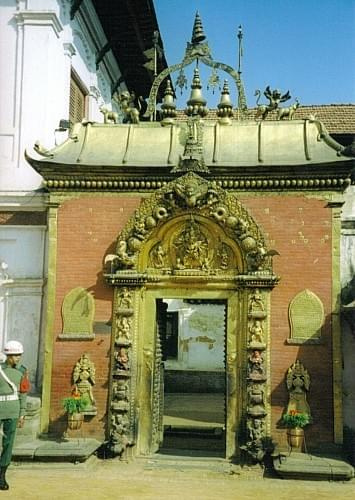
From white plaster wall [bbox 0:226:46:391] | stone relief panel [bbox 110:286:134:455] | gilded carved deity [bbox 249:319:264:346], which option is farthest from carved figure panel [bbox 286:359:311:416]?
white plaster wall [bbox 0:226:46:391]

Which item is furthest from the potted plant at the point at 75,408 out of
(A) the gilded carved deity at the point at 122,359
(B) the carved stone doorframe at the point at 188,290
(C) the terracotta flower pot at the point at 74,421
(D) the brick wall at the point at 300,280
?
(D) the brick wall at the point at 300,280

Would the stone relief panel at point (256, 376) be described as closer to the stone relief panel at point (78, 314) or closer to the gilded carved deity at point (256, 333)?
the gilded carved deity at point (256, 333)

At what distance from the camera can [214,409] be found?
67.5 ft

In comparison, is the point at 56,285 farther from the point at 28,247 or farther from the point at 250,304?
the point at 250,304

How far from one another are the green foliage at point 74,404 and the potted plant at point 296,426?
11.1 feet

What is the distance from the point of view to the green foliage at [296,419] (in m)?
10.4

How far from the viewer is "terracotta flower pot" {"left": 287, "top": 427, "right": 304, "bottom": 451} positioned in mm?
10477

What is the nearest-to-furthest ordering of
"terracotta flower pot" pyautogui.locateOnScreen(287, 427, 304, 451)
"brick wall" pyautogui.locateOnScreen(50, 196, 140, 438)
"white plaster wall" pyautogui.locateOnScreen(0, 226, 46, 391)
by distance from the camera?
"terracotta flower pot" pyautogui.locateOnScreen(287, 427, 304, 451) → "brick wall" pyautogui.locateOnScreen(50, 196, 140, 438) → "white plaster wall" pyautogui.locateOnScreen(0, 226, 46, 391)

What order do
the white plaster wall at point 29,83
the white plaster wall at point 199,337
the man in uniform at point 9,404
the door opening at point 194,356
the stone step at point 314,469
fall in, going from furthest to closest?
the white plaster wall at point 199,337
the door opening at point 194,356
the white plaster wall at point 29,83
the stone step at point 314,469
the man in uniform at point 9,404

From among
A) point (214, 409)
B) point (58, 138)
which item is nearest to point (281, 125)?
point (58, 138)

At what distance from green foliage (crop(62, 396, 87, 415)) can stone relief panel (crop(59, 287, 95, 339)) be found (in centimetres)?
112

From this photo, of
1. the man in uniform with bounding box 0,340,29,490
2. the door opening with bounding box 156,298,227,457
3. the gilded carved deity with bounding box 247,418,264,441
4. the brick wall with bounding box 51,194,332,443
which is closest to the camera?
the man in uniform with bounding box 0,340,29,490

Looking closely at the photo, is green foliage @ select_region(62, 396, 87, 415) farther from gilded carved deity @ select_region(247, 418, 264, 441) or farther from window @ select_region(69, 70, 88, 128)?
window @ select_region(69, 70, 88, 128)

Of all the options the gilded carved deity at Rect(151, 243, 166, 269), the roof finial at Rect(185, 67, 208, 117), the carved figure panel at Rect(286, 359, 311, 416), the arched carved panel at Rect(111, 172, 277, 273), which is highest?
the roof finial at Rect(185, 67, 208, 117)
